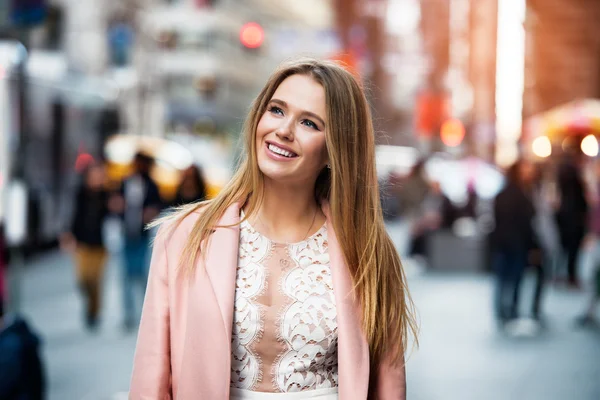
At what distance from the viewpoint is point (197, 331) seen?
2.77 m

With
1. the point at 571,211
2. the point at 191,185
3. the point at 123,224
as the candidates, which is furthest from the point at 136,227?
the point at 571,211

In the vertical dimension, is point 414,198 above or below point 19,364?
below

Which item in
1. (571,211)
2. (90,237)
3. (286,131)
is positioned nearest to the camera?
(286,131)

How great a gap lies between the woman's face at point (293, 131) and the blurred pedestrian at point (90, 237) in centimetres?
841

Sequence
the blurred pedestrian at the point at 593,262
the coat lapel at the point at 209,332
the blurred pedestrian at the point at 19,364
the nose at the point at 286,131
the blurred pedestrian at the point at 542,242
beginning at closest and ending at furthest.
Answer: the coat lapel at the point at 209,332 → the nose at the point at 286,131 → the blurred pedestrian at the point at 19,364 → the blurred pedestrian at the point at 593,262 → the blurred pedestrian at the point at 542,242

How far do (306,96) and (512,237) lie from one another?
940 centimetres

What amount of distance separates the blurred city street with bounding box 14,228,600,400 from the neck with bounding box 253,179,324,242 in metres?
3.83

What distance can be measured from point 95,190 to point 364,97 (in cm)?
876

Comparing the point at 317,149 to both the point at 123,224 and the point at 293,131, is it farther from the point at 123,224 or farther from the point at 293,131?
the point at 123,224

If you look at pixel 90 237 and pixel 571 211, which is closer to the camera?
pixel 90 237

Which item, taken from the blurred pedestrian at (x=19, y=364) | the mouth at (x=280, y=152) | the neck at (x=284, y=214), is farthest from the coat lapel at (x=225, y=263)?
the blurred pedestrian at (x=19, y=364)

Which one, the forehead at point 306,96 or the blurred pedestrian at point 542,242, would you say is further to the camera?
the blurred pedestrian at point 542,242

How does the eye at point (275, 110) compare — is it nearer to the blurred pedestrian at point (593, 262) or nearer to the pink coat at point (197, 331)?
the pink coat at point (197, 331)

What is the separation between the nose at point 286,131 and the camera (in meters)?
2.85
